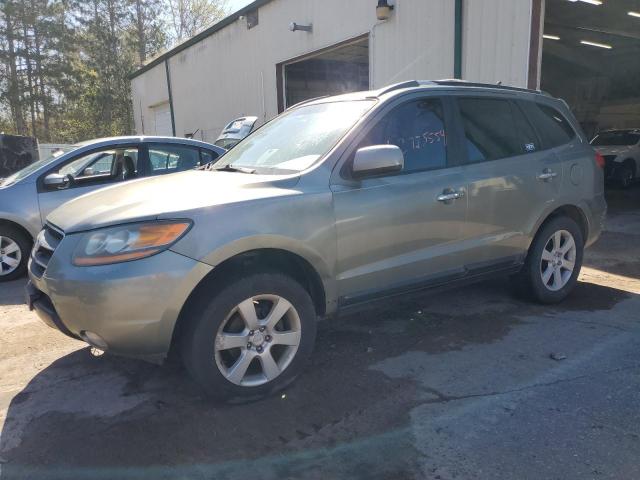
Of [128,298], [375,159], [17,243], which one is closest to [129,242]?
[128,298]

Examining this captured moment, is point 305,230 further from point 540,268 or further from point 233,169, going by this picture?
point 540,268

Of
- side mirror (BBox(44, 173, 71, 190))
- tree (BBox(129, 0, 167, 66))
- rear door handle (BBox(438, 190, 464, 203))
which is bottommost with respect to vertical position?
rear door handle (BBox(438, 190, 464, 203))

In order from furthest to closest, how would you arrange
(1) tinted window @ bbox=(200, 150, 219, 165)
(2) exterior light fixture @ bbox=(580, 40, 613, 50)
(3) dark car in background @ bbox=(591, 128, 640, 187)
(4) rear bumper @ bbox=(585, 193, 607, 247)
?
(2) exterior light fixture @ bbox=(580, 40, 613, 50) < (3) dark car in background @ bbox=(591, 128, 640, 187) < (1) tinted window @ bbox=(200, 150, 219, 165) < (4) rear bumper @ bbox=(585, 193, 607, 247)

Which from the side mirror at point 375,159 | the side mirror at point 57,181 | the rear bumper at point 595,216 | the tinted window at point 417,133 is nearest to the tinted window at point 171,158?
the side mirror at point 57,181

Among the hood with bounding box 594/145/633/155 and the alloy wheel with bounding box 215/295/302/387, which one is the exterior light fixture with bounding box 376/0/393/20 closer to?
the alloy wheel with bounding box 215/295/302/387

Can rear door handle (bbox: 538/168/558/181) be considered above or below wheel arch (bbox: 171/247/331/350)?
above

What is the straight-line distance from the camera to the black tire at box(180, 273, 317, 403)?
277cm

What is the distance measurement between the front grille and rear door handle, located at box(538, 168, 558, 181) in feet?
12.0

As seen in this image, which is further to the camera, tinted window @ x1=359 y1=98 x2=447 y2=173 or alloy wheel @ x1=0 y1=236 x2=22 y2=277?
alloy wheel @ x1=0 y1=236 x2=22 y2=277

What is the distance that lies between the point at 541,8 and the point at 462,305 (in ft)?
18.0

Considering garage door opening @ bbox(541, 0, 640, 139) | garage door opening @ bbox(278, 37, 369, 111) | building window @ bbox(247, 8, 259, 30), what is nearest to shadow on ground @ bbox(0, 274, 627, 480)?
garage door opening @ bbox(278, 37, 369, 111)

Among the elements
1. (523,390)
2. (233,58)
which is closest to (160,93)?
(233,58)

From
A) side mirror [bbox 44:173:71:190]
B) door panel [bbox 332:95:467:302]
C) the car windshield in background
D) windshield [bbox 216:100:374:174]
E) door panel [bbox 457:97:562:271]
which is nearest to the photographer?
door panel [bbox 332:95:467:302]

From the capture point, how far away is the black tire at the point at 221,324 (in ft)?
9.08
